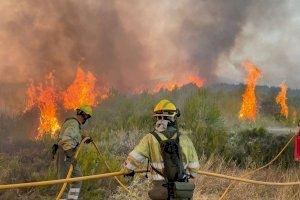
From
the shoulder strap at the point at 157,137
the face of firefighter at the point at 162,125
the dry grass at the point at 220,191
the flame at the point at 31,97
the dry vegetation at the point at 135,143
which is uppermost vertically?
the flame at the point at 31,97

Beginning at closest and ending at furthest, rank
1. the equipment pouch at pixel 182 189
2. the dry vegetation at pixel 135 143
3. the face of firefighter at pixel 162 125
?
the equipment pouch at pixel 182 189, the face of firefighter at pixel 162 125, the dry vegetation at pixel 135 143

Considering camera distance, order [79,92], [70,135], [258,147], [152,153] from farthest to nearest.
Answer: [79,92] < [258,147] < [70,135] < [152,153]

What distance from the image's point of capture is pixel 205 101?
20250mm

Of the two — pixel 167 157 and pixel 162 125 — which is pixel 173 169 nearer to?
pixel 167 157

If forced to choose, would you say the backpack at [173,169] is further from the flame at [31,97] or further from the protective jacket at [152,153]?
the flame at [31,97]

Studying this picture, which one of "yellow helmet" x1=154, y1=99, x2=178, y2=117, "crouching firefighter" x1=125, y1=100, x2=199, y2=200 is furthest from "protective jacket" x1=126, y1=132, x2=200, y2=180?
"yellow helmet" x1=154, y1=99, x2=178, y2=117

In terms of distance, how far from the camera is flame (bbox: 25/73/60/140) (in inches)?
875

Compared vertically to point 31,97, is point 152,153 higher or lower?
lower

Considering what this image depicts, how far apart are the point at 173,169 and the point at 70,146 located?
12.7 ft

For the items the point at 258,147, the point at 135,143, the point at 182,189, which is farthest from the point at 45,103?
the point at 182,189

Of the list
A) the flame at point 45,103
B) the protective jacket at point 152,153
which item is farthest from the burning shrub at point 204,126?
the protective jacket at point 152,153

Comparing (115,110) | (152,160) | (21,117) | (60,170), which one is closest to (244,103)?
(115,110)

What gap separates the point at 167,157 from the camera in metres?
5.19

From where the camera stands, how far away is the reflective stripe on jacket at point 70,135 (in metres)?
8.60
